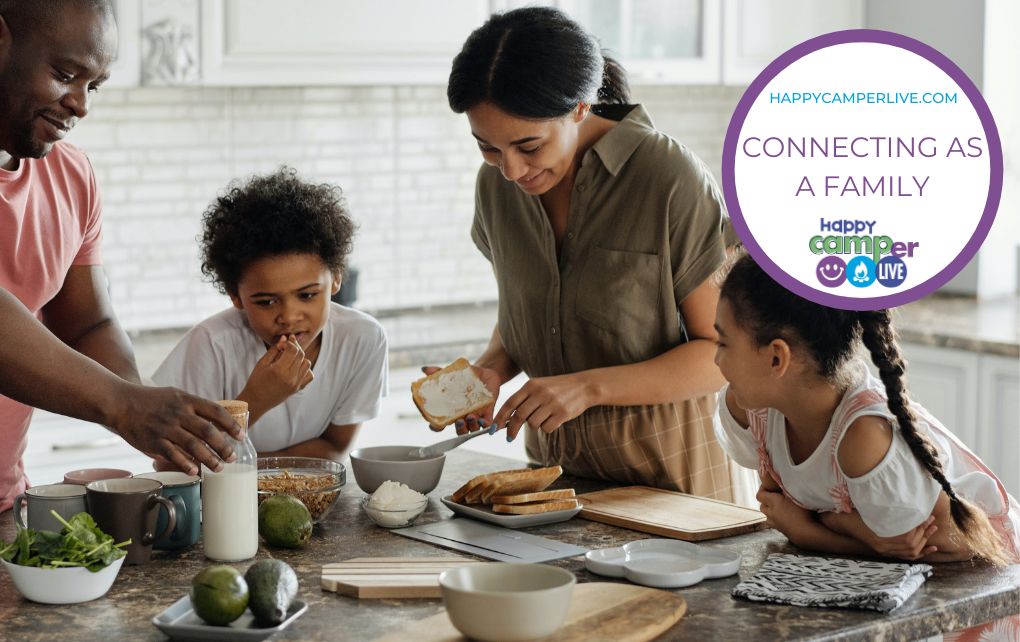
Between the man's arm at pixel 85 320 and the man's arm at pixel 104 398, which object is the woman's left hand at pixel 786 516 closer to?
the man's arm at pixel 104 398

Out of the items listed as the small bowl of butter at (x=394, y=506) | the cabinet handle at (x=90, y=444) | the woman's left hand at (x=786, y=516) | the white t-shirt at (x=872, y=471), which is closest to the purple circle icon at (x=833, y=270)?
the white t-shirt at (x=872, y=471)

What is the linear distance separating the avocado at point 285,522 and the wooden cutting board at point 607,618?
0.34 metres

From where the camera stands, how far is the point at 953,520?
1.48 m

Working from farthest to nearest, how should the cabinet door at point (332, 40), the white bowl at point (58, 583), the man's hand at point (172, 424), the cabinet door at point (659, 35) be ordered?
the cabinet door at point (659, 35) → the cabinet door at point (332, 40) → the man's hand at point (172, 424) → the white bowl at point (58, 583)

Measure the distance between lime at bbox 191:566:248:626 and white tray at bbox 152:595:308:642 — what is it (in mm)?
12

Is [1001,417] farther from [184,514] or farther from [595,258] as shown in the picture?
[184,514]

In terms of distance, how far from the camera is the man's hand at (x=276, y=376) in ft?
6.33

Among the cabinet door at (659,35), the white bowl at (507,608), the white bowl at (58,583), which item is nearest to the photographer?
the white bowl at (507,608)

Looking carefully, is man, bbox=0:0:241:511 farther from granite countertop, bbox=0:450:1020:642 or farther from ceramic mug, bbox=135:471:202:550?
granite countertop, bbox=0:450:1020:642

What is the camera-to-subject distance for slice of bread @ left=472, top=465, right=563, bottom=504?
173 centimetres

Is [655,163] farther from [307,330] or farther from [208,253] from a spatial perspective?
[208,253]

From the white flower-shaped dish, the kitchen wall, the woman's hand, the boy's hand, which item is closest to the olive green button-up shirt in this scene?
the woman's hand

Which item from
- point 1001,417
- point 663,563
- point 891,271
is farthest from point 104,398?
point 1001,417

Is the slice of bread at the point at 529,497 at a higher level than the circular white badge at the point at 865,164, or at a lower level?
lower
